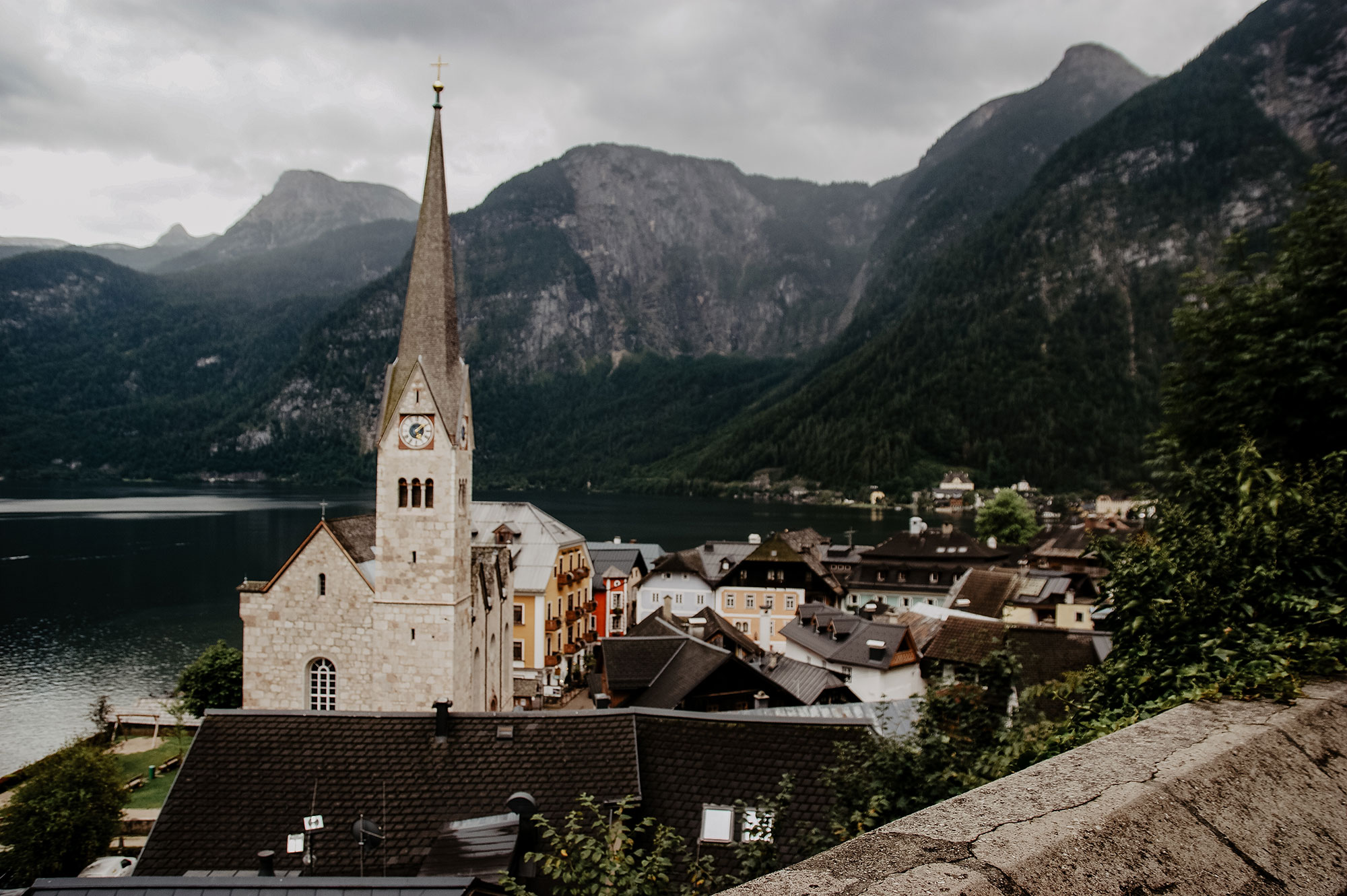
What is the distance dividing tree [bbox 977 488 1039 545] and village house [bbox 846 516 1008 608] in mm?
28064

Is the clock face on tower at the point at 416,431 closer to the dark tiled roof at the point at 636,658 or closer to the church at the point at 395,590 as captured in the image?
the church at the point at 395,590

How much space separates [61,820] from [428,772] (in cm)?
1504

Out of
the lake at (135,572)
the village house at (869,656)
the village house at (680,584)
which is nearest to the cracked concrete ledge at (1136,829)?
the village house at (869,656)

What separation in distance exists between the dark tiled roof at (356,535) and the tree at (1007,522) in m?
81.3

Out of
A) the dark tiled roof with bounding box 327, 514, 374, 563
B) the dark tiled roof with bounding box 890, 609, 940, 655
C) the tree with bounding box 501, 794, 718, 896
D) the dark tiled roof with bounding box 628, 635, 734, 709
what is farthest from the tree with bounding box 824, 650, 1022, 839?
the dark tiled roof with bounding box 890, 609, 940, 655

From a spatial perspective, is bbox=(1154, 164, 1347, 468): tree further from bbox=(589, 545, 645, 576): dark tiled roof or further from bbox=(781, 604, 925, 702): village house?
bbox=(589, 545, 645, 576): dark tiled roof

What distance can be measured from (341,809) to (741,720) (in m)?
7.51

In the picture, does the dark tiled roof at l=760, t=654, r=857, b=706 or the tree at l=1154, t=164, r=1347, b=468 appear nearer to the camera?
the tree at l=1154, t=164, r=1347, b=468

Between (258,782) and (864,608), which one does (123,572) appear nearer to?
(864,608)

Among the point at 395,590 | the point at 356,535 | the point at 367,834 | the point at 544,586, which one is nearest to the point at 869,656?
the point at 544,586

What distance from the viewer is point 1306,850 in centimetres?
256

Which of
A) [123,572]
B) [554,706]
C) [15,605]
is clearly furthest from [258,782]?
[123,572]

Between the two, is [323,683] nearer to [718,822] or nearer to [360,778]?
[360,778]

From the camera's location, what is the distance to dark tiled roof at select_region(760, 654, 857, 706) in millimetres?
27156
